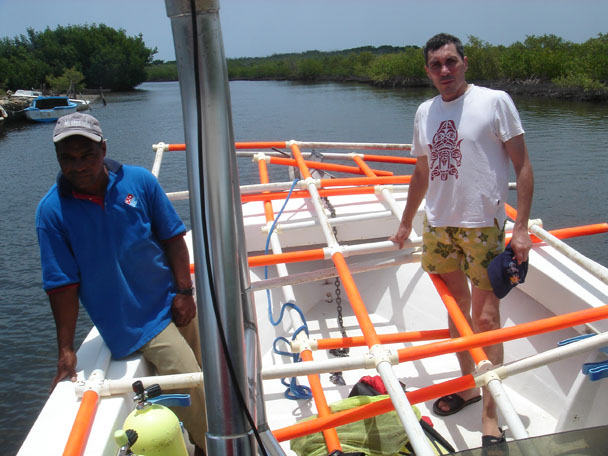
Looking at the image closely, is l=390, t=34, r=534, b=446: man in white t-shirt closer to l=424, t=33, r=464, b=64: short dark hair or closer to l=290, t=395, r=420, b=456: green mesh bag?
l=424, t=33, r=464, b=64: short dark hair

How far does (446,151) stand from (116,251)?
1.61 meters

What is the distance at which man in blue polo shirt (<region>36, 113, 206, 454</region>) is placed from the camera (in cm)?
221

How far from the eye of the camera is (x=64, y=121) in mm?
2180

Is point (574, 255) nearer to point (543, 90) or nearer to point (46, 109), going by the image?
point (543, 90)

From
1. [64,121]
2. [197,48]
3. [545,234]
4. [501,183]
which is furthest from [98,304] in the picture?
[545,234]

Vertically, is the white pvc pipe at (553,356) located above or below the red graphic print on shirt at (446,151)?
below

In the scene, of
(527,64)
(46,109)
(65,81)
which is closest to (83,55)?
(65,81)

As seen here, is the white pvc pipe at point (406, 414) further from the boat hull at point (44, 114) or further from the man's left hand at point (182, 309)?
the boat hull at point (44, 114)

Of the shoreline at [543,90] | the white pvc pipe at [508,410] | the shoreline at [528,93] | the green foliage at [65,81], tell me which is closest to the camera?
the white pvc pipe at [508,410]

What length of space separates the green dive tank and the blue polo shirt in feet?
1.89

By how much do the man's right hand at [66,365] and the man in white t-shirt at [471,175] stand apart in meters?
1.83

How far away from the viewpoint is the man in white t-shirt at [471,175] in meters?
2.36

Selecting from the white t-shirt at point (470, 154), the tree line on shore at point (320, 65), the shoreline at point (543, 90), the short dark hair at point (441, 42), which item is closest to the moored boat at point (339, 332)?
the white t-shirt at point (470, 154)

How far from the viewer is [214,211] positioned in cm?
94
